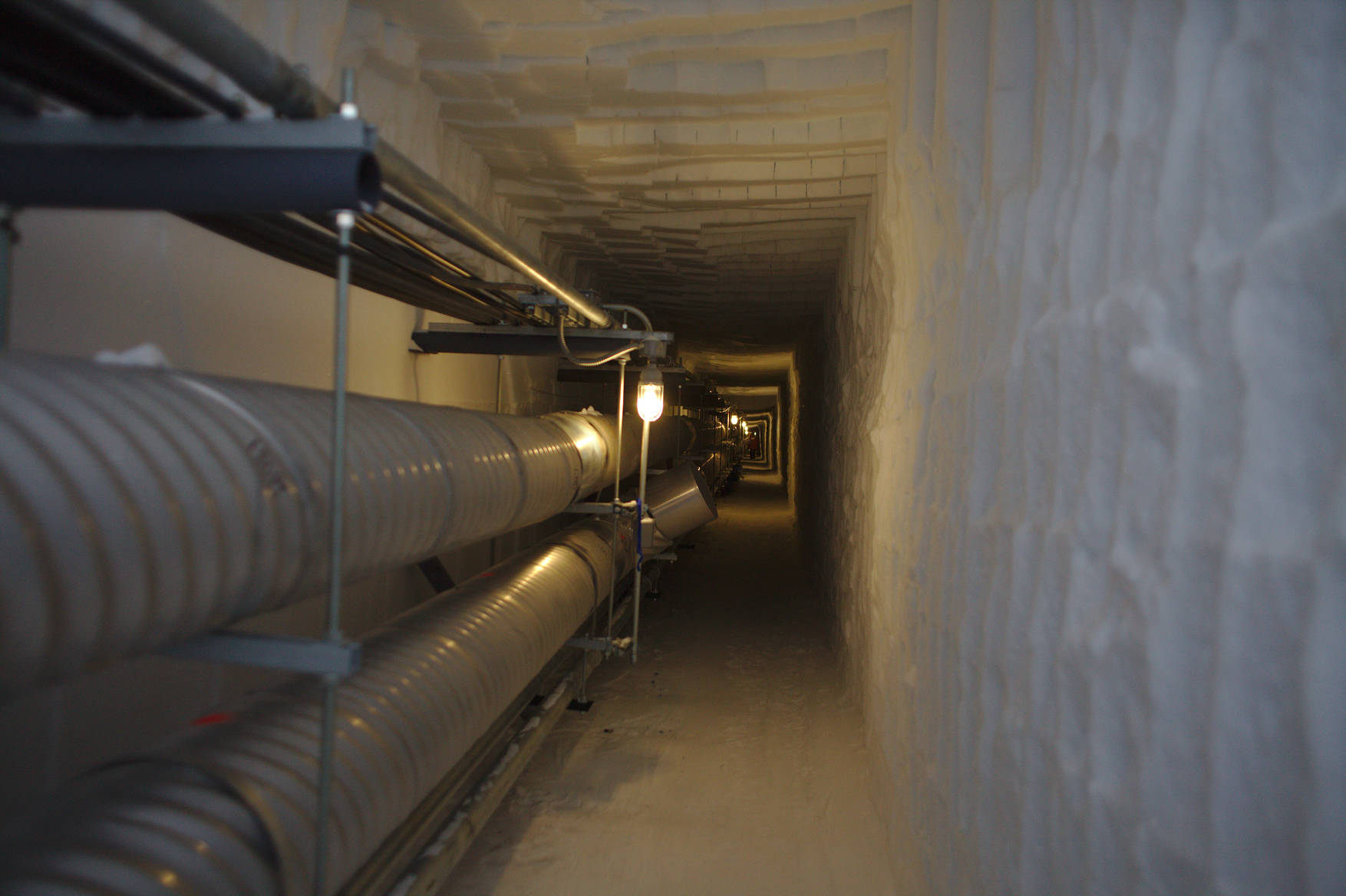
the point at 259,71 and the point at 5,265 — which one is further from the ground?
the point at 259,71

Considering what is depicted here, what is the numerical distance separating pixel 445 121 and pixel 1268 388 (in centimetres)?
329

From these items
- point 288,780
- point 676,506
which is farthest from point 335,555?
point 676,506

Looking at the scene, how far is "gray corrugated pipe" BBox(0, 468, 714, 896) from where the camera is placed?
3.55ft

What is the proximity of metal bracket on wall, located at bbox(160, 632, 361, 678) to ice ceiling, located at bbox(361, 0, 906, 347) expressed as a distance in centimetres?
220

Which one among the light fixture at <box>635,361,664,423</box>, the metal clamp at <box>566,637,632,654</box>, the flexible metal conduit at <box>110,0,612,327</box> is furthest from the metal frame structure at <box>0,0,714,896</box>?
the metal clamp at <box>566,637,632,654</box>

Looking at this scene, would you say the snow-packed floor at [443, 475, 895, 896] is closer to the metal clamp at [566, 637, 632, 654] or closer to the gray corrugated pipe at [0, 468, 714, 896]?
the metal clamp at [566, 637, 632, 654]

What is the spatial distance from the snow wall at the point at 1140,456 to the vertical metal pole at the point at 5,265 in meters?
2.01

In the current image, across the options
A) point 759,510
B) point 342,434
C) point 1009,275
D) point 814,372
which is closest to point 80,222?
point 342,434

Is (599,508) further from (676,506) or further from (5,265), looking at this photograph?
(5,265)

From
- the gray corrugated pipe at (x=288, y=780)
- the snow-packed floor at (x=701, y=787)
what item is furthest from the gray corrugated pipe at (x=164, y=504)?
the snow-packed floor at (x=701, y=787)

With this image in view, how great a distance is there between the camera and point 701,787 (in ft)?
10.3

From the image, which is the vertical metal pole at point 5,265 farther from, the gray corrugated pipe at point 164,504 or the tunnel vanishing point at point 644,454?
the gray corrugated pipe at point 164,504

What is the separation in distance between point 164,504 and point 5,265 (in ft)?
2.67

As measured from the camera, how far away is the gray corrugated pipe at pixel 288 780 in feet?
3.55
